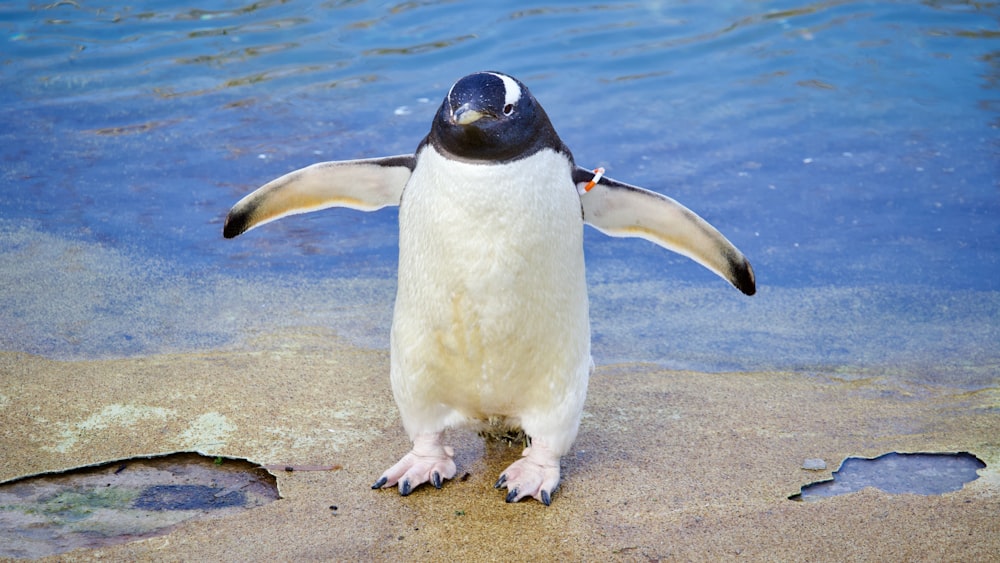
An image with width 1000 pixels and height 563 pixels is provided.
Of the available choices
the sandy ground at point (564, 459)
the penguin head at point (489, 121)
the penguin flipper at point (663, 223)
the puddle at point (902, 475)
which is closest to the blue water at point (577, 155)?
the sandy ground at point (564, 459)

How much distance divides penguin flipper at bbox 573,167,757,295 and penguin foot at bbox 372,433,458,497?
793 mm

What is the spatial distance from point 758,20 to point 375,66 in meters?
3.33

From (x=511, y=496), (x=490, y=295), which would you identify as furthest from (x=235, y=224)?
(x=511, y=496)

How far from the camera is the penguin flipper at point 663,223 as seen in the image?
328 cm

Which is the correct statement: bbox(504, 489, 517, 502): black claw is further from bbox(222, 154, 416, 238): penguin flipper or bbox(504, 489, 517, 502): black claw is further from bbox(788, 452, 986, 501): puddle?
bbox(222, 154, 416, 238): penguin flipper

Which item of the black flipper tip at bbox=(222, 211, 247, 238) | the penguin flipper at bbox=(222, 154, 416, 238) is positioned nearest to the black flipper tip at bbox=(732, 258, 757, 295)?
the penguin flipper at bbox=(222, 154, 416, 238)

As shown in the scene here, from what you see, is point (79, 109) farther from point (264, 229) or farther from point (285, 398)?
point (285, 398)

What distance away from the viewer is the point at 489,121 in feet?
9.11

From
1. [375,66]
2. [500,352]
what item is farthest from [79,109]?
[500,352]

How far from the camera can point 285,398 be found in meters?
3.62

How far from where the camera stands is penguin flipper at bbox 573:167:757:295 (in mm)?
3277

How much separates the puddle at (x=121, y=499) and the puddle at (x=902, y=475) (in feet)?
5.12

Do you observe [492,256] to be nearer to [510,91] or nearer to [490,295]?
[490,295]

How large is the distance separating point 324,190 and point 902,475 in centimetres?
189
